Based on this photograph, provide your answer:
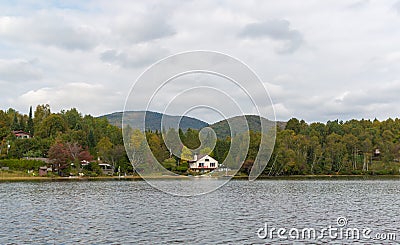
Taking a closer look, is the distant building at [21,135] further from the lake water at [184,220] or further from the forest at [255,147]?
the lake water at [184,220]

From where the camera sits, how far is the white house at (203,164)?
78.5 m

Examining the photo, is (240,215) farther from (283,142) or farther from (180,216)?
(283,142)

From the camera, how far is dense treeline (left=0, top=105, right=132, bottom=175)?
3708 inches

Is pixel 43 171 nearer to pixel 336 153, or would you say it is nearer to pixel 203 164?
pixel 203 164

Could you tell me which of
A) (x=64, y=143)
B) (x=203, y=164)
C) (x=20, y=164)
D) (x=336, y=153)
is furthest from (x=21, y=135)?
(x=336, y=153)

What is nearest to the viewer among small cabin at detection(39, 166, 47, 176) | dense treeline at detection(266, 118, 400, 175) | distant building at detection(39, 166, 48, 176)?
distant building at detection(39, 166, 48, 176)

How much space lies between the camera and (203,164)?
287ft

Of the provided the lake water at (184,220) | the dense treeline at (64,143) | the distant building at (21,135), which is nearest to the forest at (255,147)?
the dense treeline at (64,143)

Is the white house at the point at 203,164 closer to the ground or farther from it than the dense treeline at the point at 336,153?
closer to the ground

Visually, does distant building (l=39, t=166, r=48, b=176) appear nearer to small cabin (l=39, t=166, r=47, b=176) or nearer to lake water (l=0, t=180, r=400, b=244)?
small cabin (l=39, t=166, r=47, b=176)

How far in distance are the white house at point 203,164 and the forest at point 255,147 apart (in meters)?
1.42

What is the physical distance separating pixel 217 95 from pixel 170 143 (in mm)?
27124

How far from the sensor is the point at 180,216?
30359 millimetres

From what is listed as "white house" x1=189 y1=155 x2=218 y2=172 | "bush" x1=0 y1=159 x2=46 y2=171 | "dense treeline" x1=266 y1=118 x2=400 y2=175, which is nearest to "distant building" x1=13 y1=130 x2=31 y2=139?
"bush" x1=0 y1=159 x2=46 y2=171
